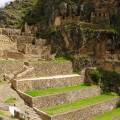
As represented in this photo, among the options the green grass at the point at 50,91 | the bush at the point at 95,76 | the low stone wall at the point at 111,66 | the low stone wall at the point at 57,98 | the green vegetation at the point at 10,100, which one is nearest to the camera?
the green vegetation at the point at 10,100

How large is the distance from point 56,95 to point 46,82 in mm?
2040

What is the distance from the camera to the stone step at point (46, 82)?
82.9 feet

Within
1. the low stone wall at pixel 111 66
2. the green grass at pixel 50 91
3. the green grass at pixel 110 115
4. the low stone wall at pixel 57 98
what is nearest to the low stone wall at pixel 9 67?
the green grass at pixel 50 91

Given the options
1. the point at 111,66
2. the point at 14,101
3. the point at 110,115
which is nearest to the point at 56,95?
the point at 14,101

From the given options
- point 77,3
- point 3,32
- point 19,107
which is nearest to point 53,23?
point 77,3

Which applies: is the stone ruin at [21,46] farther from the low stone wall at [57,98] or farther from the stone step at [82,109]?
the stone step at [82,109]

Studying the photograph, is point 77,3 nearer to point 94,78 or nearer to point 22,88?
point 94,78

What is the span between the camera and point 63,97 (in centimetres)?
2536

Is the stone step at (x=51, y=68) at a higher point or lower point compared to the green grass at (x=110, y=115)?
higher

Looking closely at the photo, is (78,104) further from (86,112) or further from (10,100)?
(10,100)

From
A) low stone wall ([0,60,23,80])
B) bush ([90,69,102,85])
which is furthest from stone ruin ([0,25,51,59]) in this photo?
bush ([90,69,102,85])

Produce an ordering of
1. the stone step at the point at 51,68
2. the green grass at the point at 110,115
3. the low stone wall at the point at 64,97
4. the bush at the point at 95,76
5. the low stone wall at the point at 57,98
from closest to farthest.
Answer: the low stone wall at the point at 57,98
the low stone wall at the point at 64,97
the green grass at the point at 110,115
the stone step at the point at 51,68
the bush at the point at 95,76

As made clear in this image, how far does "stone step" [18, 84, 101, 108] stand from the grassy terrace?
36 cm

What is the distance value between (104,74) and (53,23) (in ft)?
30.5
